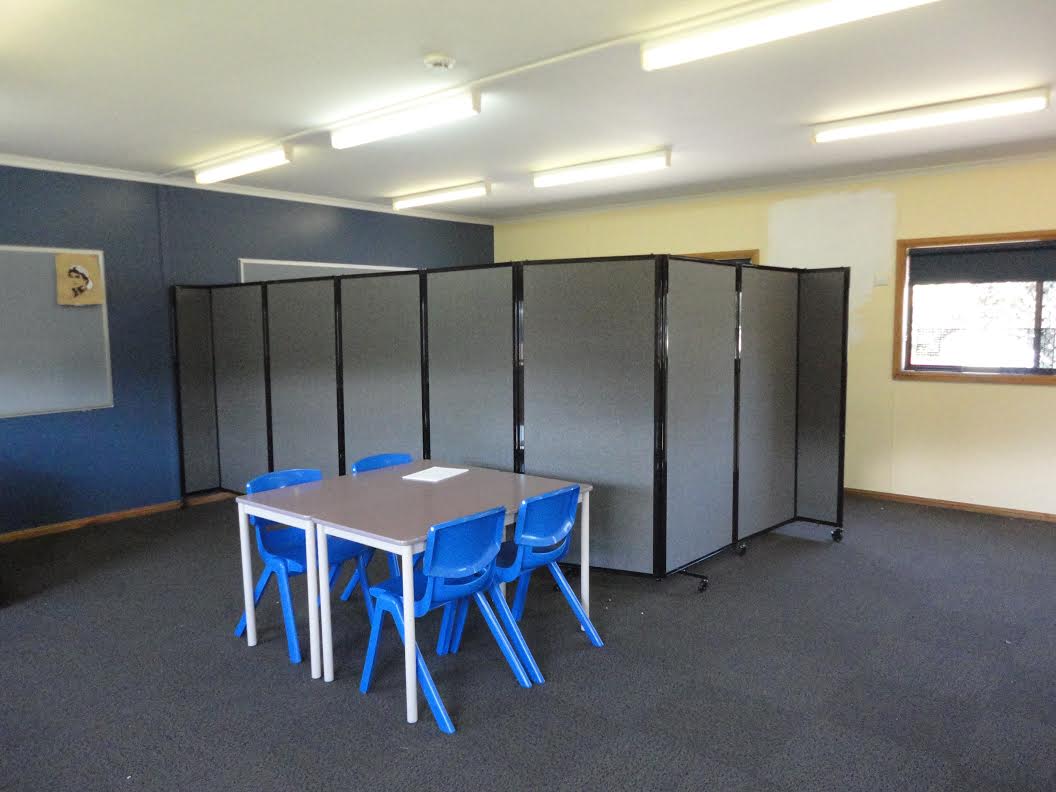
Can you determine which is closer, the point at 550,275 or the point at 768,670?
the point at 768,670

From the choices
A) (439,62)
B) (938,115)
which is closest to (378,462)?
(439,62)

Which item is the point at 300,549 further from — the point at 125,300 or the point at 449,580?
→ the point at 125,300

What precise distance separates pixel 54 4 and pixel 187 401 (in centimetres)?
382

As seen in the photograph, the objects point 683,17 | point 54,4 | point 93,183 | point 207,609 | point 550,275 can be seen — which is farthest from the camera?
point 93,183

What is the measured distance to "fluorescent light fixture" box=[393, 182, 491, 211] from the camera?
6531mm

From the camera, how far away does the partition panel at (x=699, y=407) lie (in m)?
4.05

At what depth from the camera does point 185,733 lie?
8.86 ft

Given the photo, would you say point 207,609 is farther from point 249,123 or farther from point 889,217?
point 889,217

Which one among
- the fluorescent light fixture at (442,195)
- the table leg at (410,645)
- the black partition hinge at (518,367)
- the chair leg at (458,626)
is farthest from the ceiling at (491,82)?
the chair leg at (458,626)

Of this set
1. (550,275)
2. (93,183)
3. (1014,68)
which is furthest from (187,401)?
(1014,68)

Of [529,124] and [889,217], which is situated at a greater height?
[529,124]

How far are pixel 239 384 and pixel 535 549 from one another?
380cm

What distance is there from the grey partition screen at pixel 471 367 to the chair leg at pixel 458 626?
123 cm

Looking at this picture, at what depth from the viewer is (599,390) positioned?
13.5 ft
